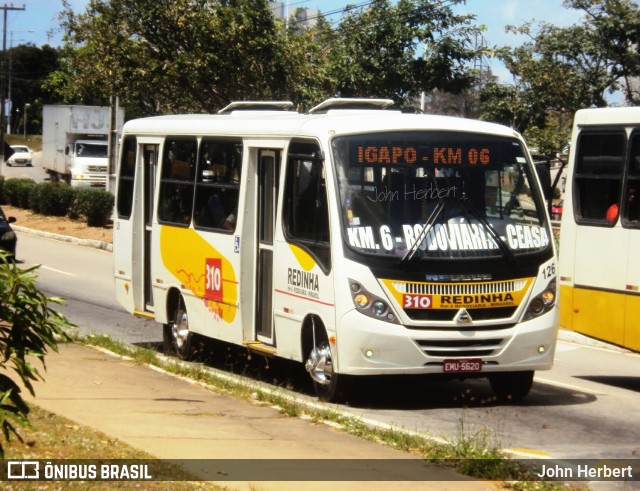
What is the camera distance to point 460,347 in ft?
36.4

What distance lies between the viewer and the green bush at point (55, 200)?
37.1 m

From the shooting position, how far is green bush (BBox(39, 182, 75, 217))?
3712 centimetres

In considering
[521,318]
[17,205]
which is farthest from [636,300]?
[17,205]

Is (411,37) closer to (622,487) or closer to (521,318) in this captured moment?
(521,318)

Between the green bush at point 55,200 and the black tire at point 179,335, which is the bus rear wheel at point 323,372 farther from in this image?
the green bush at point 55,200

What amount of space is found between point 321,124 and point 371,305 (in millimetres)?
2036

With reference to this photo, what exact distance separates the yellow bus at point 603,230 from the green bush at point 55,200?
2547 centimetres

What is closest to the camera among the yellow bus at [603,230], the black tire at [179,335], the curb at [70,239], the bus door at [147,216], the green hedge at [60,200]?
the yellow bus at [603,230]

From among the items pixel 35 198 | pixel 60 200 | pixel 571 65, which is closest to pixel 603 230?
pixel 571 65

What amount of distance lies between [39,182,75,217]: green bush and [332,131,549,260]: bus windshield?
87.4ft

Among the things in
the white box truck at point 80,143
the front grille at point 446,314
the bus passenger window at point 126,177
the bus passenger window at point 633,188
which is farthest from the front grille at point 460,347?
the white box truck at point 80,143

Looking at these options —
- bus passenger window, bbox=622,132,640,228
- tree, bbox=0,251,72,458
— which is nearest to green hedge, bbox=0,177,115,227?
bus passenger window, bbox=622,132,640,228

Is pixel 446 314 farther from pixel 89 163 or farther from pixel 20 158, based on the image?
pixel 20 158

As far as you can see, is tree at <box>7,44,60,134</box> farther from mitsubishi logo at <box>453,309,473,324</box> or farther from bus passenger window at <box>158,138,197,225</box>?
mitsubishi logo at <box>453,309,473,324</box>
